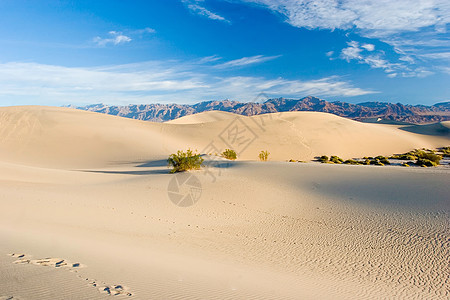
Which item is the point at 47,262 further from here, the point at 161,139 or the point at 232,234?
the point at 161,139

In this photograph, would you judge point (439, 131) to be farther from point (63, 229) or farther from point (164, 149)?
point (63, 229)

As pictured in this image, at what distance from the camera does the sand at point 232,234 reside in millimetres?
3797

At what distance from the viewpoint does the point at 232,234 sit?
7.14 m

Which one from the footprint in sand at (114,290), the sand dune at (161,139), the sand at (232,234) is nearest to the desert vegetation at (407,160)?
the sand dune at (161,139)

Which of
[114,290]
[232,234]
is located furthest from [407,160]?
[114,290]

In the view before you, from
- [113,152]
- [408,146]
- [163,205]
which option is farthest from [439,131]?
[163,205]

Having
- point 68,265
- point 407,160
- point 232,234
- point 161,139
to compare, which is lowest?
point 232,234

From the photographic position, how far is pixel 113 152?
2850 centimetres

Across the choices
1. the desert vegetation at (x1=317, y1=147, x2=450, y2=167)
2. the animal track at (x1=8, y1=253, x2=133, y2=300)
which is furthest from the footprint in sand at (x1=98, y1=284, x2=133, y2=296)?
the desert vegetation at (x1=317, y1=147, x2=450, y2=167)

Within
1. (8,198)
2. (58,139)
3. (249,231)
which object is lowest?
(249,231)

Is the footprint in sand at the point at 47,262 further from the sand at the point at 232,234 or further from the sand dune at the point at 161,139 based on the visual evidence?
the sand dune at the point at 161,139

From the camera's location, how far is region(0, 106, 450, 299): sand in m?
3.80

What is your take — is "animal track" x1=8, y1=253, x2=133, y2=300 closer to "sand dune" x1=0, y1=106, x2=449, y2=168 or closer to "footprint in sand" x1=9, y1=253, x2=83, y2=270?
"footprint in sand" x1=9, y1=253, x2=83, y2=270

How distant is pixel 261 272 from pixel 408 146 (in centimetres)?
4947
